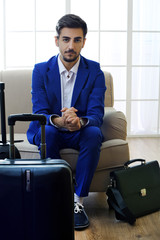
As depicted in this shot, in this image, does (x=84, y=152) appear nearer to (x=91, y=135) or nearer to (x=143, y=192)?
(x=91, y=135)

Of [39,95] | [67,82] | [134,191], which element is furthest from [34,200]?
[67,82]

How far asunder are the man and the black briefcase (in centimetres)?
16

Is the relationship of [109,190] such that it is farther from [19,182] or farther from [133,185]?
[19,182]

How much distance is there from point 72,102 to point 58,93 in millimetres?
99

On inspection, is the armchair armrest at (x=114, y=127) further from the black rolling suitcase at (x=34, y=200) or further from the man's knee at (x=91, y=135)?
the black rolling suitcase at (x=34, y=200)

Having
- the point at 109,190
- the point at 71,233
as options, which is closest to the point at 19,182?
the point at 71,233

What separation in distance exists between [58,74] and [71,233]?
1078 millimetres

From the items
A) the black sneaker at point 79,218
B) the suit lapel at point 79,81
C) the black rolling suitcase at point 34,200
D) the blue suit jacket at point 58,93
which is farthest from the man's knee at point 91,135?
the black rolling suitcase at point 34,200

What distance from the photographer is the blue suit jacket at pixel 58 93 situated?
2.10 meters

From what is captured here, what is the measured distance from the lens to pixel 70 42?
6.82 feet

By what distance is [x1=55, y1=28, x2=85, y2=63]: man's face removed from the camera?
208cm

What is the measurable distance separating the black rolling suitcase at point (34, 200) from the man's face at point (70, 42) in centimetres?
96

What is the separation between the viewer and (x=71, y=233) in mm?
1331

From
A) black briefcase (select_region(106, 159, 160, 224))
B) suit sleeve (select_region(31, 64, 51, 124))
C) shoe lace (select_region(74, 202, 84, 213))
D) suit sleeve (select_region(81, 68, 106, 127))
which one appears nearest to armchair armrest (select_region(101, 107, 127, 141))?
suit sleeve (select_region(81, 68, 106, 127))
